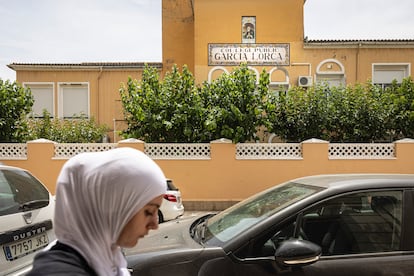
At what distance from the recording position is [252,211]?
312 centimetres

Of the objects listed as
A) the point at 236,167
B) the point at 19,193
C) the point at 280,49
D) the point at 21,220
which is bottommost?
the point at 236,167

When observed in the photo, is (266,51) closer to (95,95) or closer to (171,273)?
(95,95)

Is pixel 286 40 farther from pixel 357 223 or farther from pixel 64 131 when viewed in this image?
pixel 357 223

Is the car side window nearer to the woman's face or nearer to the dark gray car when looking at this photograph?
the dark gray car

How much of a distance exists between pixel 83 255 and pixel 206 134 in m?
9.12

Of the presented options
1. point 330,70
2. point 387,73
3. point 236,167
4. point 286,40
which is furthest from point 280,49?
point 236,167

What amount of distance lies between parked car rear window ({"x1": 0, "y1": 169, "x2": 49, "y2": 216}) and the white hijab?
90.2 inches

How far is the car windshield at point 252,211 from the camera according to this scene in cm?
279

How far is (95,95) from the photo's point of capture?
16.0 meters

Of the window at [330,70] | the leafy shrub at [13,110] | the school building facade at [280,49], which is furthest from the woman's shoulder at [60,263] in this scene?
the window at [330,70]

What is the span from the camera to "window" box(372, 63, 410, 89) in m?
15.0

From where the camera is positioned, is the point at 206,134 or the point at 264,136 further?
the point at 264,136

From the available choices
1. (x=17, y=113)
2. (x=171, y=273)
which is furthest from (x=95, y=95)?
(x=171, y=273)

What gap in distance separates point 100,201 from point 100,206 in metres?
0.02
